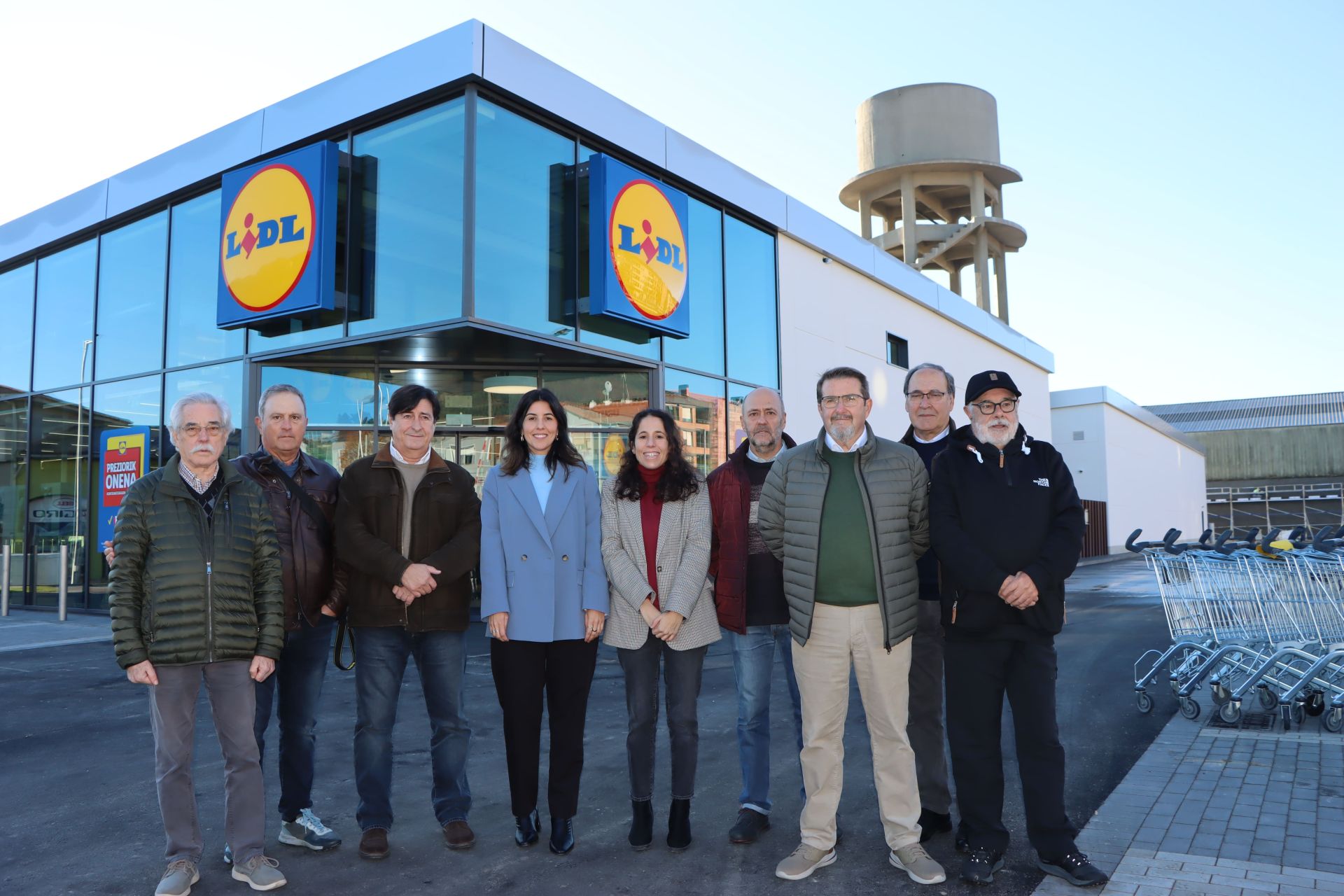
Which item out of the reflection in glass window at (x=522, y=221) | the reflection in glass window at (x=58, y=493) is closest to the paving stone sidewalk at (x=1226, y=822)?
the reflection in glass window at (x=522, y=221)

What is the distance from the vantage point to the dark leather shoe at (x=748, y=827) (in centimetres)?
394

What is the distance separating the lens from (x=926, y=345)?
870 inches

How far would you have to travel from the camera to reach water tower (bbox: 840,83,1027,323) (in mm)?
27594

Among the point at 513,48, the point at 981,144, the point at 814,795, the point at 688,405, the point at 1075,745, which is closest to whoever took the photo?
the point at 814,795

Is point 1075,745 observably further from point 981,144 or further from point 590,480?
point 981,144

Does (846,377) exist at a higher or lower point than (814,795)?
higher

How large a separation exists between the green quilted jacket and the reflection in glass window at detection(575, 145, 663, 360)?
8.92 metres

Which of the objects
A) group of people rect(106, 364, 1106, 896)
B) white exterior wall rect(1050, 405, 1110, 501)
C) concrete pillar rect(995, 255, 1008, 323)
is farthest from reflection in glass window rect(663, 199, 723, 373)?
white exterior wall rect(1050, 405, 1110, 501)

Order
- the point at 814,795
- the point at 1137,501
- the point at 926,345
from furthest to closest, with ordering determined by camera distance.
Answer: the point at 1137,501 → the point at 926,345 → the point at 814,795

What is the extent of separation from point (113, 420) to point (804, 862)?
15.4 m

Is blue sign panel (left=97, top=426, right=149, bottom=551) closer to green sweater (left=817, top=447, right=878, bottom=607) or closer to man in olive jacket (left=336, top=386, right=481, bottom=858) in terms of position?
man in olive jacket (left=336, top=386, right=481, bottom=858)

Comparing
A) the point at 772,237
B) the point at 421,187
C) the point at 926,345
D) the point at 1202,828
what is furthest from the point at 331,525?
the point at 926,345

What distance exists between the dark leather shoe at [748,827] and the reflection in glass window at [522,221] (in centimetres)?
812

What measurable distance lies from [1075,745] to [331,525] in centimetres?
455
